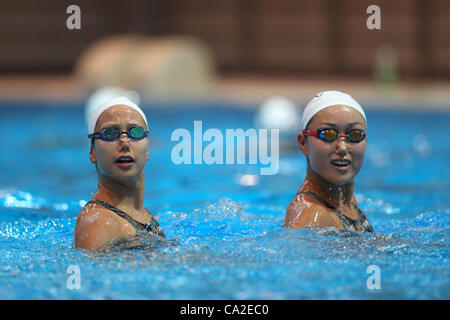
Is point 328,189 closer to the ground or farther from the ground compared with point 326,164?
closer to the ground

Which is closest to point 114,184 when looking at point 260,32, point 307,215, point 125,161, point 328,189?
point 125,161

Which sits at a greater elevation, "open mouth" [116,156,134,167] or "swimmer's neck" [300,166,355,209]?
"open mouth" [116,156,134,167]

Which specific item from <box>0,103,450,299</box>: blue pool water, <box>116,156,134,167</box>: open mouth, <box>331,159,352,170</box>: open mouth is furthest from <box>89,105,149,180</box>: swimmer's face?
<box>331,159,352,170</box>: open mouth

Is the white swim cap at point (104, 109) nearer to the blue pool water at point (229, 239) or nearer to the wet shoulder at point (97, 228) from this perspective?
the wet shoulder at point (97, 228)

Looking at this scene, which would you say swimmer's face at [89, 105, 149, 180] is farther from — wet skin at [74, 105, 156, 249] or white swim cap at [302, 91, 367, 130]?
white swim cap at [302, 91, 367, 130]

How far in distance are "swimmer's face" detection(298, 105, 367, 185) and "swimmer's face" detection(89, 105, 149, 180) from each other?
0.86 meters

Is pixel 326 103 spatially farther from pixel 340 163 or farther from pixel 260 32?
pixel 260 32

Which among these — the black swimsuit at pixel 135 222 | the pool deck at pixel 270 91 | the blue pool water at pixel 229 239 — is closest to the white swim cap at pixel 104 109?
the black swimsuit at pixel 135 222

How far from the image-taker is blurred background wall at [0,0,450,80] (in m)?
15.8

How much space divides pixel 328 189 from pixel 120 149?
1092 mm

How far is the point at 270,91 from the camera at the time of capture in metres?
14.2

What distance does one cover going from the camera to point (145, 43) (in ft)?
48.5

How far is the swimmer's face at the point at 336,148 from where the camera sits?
3.65 meters

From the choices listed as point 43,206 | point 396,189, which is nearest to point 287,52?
point 396,189
